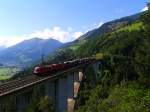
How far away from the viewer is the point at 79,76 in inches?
2441

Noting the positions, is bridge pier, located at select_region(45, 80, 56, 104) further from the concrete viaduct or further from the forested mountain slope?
the forested mountain slope

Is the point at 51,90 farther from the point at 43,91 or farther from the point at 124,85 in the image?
the point at 124,85

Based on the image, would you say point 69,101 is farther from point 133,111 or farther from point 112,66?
point 112,66

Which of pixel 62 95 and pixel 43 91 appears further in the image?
pixel 62 95

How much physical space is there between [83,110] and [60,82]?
30.7ft

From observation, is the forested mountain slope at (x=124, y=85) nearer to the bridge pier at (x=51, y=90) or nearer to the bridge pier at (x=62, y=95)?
the bridge pier at (x=62, y=95)

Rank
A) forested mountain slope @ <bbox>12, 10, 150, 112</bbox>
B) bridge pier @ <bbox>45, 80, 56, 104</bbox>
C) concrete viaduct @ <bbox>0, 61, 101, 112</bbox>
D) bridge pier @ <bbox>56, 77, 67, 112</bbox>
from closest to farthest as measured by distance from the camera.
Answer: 1. concrete viaduct @ <bbox>0, 61, 101, 112</bbox>
2. forested mountain slope @ <bbox>12, 10, 150, 112</bbox>
3. bridge pier @ <bbox>45, 80, 56, 104</bbox>
4. bridge pier @ <bbox>56, 77, 67, 112</bbox>

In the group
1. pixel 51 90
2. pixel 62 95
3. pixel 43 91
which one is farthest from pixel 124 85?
pixel 43 91

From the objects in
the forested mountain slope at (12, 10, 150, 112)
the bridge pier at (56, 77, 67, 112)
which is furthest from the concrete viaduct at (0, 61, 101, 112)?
the forested mountain slope at (12, 10, 150, 112)

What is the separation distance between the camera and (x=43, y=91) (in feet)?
129

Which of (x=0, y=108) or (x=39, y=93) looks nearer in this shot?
(x=0, y=108)

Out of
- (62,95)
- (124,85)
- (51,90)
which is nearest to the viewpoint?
(51,90)

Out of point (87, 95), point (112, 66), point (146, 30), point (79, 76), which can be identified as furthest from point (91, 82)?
point (112, 66)

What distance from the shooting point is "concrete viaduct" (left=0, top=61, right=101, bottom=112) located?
79.1ft
